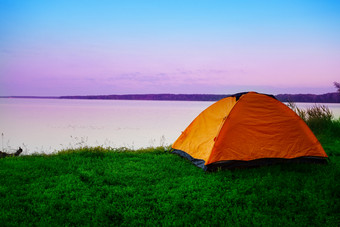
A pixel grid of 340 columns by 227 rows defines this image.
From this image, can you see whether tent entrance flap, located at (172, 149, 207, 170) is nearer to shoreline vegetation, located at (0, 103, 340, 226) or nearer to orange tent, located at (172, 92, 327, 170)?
orange tent, located at (172, 92, 327, 170)

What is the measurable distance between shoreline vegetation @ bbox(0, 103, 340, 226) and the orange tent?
13.8 inches

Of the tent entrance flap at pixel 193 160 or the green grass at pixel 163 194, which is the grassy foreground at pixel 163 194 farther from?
the tent entrance flap at pixel 193 160

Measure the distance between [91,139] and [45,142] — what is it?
2.84 m

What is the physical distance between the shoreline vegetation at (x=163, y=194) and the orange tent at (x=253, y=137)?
0.35 meters

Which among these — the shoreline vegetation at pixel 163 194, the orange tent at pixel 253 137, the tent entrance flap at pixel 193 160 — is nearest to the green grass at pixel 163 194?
the shoreline vegetation at pixel 163 194

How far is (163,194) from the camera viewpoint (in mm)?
5074

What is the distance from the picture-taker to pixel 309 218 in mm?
4242

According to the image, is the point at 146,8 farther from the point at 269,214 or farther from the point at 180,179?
the point at 269,214

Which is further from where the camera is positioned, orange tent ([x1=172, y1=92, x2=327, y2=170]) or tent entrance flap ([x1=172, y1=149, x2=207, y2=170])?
tent entrance flap ([x1=172, y1=149, x2=207, y2=170])

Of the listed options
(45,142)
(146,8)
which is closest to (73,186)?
(45,142)

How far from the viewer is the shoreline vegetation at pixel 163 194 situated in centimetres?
414

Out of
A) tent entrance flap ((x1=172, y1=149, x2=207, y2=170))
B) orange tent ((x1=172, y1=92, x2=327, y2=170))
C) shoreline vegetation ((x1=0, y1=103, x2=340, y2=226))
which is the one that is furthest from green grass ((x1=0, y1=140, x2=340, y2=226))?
orange tent ((x1=172, y1=92, x2=327, y2=170))

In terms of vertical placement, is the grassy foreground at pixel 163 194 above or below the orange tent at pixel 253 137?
below

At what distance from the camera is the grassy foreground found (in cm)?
414
